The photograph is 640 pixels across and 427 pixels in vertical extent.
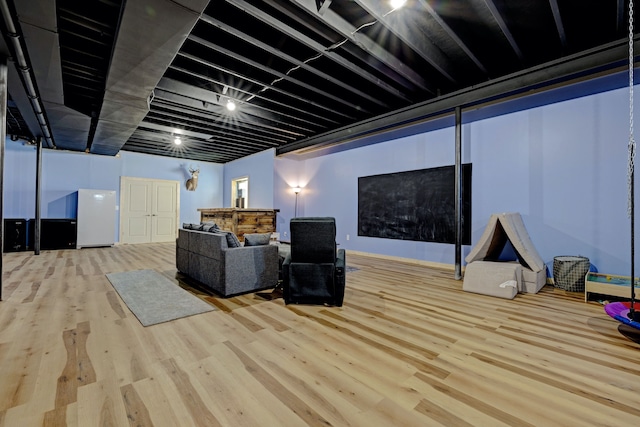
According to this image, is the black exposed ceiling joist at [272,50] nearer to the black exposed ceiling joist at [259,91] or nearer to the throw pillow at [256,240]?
the black exposed ceiling joist at [259,91]

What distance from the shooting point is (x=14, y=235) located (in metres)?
6.55

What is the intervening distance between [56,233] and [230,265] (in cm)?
667

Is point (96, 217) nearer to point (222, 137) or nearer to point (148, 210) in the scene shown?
point (148, 210)

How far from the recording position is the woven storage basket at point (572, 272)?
144 inches

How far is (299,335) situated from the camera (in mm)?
2391

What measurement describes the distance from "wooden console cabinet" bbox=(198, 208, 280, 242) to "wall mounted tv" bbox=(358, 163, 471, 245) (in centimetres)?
244

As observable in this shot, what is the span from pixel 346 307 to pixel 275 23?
3.07m

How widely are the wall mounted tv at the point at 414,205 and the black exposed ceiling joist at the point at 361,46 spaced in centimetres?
184

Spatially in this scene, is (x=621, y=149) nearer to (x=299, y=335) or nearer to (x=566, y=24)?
(x=566, y=24)

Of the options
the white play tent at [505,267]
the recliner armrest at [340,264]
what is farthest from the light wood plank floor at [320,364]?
the recliner armrest at [340,264]

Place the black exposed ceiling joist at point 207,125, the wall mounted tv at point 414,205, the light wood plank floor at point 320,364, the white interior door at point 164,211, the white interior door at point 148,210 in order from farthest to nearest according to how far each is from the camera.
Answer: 1. the white interior door at point 164,211
2. the white interior door at point 148,210
3. the black exposed ceiling joist at point 207,125
4. the wall mounted tv at point 414,205
5. the light wood plank floor at point 320,364

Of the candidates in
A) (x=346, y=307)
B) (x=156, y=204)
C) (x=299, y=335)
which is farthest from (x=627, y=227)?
(x=156, y=204)

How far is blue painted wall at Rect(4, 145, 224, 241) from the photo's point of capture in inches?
273

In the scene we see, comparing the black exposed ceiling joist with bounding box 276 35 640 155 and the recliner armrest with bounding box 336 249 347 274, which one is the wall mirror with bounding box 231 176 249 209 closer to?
the black exposed ceiling joist with bounding box 276 35 640 155
